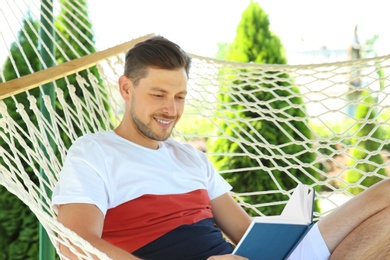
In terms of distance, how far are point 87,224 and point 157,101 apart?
370 millimetres

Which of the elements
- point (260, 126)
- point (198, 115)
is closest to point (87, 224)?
point (198, 115)

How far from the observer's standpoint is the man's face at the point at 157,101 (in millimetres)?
1729

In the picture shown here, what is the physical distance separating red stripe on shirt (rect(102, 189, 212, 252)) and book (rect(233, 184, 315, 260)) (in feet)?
0.84

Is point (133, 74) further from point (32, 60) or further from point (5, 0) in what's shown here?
point (32, 60)

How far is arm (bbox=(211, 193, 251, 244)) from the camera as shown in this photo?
6.16ft

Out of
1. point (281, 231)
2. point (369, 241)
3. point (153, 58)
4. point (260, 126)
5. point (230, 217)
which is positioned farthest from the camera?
point (260, 126)

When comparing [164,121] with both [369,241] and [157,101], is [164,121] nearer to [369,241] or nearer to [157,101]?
[157,101]

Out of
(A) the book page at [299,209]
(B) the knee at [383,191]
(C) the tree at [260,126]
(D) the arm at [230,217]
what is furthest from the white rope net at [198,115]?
(B) the knee at [383,191]

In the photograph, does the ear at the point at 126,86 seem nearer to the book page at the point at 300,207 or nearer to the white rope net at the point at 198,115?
the white rope net at the point at 198,115

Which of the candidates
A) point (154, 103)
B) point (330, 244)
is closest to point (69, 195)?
point (154, 103)

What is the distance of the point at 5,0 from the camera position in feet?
7.68

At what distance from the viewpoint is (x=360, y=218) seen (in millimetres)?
1652

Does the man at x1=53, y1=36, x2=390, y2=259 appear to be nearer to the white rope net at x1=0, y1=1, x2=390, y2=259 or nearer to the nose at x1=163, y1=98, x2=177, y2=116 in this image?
the nose at x1=163, y1=98, x2=177, y2=116

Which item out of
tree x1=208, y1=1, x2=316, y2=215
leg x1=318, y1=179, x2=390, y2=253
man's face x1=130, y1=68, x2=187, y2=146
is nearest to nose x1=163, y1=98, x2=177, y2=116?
man's face x1=130, y1=68, x2=187, y2=146
